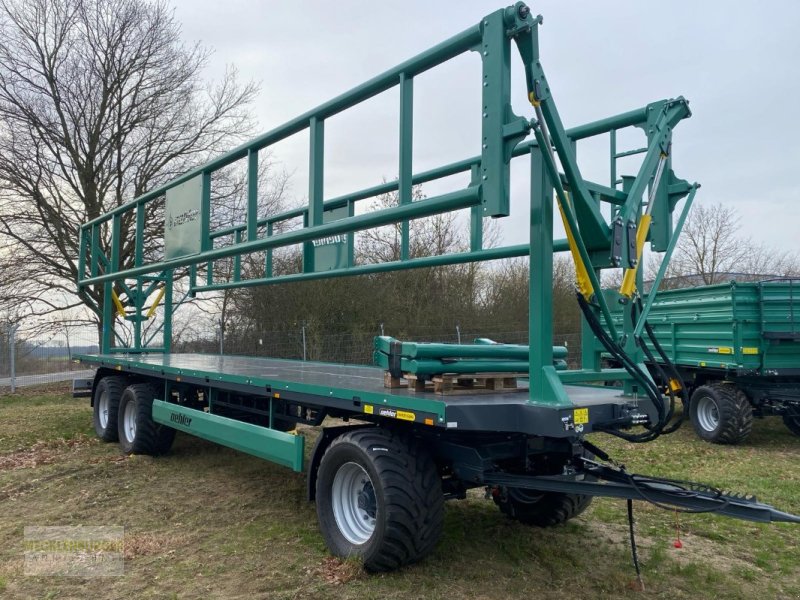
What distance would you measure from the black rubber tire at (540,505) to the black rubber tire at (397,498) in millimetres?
967

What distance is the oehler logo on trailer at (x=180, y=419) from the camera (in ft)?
21.5

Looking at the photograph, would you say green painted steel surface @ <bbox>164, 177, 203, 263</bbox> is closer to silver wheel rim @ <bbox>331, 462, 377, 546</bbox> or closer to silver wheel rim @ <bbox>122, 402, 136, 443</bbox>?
silver wheel rim @ <bbox>122, 402, 136, 443</bbox>

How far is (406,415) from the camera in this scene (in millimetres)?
3787

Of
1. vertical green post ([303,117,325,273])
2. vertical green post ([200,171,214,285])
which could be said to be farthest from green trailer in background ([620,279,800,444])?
vertical green post ([200,171,214,285])

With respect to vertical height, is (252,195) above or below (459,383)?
above

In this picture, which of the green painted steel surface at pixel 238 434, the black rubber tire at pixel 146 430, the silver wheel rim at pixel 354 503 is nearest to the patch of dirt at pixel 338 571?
the silver wheel rim at pixel 354 503

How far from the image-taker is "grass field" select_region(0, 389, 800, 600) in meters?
3.94

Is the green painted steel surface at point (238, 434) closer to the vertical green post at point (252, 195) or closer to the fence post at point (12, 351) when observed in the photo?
the vertical green post at point (252, 195)

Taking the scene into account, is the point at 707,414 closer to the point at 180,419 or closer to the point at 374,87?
the point at 180,419

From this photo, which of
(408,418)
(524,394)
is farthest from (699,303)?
(408,418)

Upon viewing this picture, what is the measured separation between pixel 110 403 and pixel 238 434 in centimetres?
396

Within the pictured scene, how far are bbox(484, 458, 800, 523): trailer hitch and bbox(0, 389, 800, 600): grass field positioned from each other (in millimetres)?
694

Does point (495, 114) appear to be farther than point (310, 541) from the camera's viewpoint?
No

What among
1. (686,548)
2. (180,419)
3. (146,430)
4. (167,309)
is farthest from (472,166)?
(167,309)
